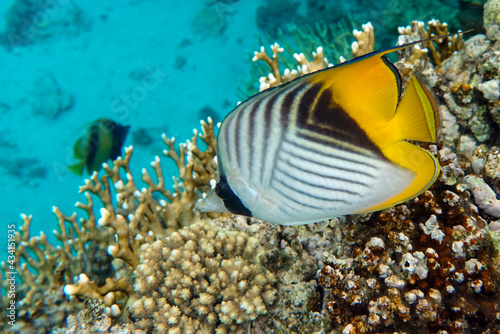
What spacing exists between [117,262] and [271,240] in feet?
4.73

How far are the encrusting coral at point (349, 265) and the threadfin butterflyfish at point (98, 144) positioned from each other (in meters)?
1.76

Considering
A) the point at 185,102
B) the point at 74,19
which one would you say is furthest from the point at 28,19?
the point at 185,102

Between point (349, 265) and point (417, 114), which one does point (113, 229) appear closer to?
point (349, 265)

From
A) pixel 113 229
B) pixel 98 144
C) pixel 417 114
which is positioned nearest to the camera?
pixel 417 114

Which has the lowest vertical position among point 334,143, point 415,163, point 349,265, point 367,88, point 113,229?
point 349,265

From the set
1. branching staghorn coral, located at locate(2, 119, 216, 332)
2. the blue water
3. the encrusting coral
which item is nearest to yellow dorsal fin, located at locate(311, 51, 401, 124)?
the encrusting coral

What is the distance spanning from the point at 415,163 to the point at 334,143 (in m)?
0.22

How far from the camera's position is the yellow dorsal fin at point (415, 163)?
0.87 metres

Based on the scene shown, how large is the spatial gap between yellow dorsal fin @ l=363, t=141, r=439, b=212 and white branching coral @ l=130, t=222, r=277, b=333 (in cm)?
123

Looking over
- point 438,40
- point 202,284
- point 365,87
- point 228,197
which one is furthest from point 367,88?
point 438,40

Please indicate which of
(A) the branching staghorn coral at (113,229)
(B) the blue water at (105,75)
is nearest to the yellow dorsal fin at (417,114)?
(A) the branching staghorn coral at (113,229)

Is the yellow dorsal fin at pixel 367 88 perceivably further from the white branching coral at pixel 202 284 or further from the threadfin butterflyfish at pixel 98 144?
the threadfin butterflyfish at pixel 98 144

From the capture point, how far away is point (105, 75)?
36.1 ft

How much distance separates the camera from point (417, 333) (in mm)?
1505
